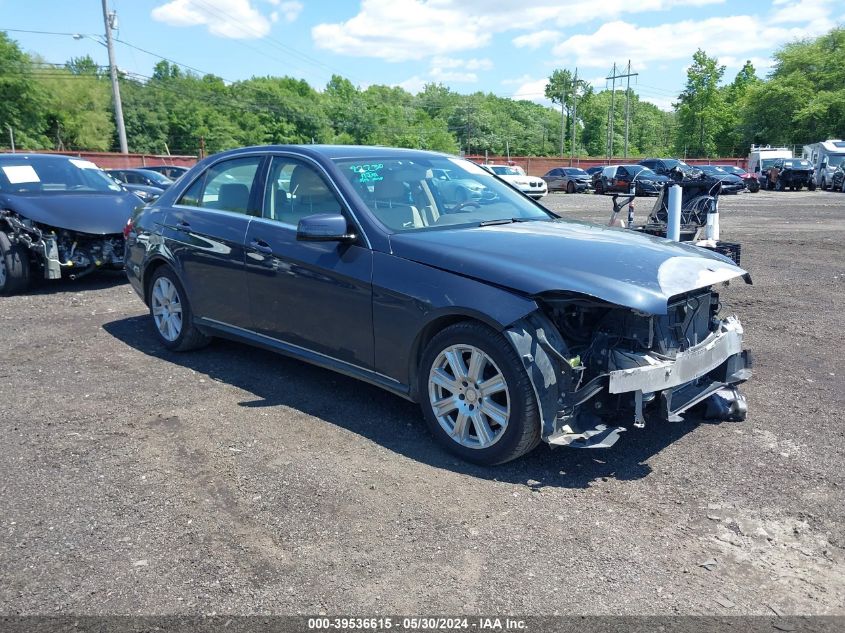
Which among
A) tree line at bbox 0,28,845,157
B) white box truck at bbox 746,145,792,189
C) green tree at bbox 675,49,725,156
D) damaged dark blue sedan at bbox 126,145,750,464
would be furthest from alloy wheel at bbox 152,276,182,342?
green tree at bbox 675,49,725,156

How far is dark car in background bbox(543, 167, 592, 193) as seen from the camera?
38.8 meters

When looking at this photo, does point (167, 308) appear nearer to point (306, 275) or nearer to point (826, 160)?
point (306, 275)

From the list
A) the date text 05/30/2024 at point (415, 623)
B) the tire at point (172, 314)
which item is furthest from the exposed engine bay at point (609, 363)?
the tire at point (172, 314)

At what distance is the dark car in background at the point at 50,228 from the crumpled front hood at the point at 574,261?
5.82 meters

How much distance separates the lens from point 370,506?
348cm

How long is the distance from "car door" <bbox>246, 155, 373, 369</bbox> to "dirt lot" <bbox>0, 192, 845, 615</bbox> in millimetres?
506

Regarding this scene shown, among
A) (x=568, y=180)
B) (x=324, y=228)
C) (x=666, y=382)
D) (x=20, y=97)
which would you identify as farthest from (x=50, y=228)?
(x=20, y=97)

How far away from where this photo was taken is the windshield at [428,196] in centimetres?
456

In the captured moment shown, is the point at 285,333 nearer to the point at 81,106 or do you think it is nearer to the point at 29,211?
the point at 29,211

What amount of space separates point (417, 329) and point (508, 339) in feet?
2.02

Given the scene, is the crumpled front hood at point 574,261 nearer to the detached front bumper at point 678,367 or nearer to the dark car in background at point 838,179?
the detached front bumper at point 678,367

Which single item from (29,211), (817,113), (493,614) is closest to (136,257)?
(29,211)

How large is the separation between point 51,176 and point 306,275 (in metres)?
6.50

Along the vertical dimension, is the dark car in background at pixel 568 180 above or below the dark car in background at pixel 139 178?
below
